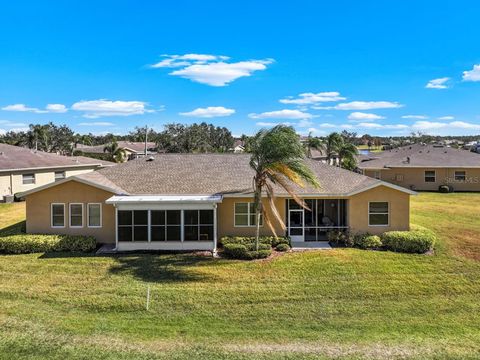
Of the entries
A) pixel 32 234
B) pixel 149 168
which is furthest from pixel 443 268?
pixel 32 234

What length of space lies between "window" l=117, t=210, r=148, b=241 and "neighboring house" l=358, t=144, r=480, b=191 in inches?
1300

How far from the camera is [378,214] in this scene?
2192 cm

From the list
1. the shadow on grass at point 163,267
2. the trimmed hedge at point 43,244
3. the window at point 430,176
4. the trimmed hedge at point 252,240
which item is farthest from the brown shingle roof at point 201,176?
the window at point 430,176

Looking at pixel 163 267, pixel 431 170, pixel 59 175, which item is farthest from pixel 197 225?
pixel 431 170

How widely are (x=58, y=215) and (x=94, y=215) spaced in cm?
191

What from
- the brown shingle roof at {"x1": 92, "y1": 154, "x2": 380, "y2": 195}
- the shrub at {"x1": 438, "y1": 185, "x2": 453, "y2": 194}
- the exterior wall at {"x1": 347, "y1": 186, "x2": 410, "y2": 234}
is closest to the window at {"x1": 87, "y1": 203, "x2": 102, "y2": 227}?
the brown shingle roof at {"x1": 92, "y1": 154, "x2": 380, "y2": 195}

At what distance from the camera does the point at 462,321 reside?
13.6 m

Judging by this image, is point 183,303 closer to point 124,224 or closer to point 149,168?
point 124,224

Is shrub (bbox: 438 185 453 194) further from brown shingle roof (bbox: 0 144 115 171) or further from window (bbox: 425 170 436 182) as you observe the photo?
brown shingle roof (bbox: 0 144 115 171)

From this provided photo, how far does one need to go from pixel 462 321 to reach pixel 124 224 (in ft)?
50.7

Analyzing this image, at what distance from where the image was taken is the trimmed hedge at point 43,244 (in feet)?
65.1

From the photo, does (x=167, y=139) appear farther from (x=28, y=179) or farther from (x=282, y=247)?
(x=282, y=247)

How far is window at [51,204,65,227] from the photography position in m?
21.5

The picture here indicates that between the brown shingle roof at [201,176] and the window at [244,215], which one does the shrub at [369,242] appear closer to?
the brown shingle roof at [201,176]
